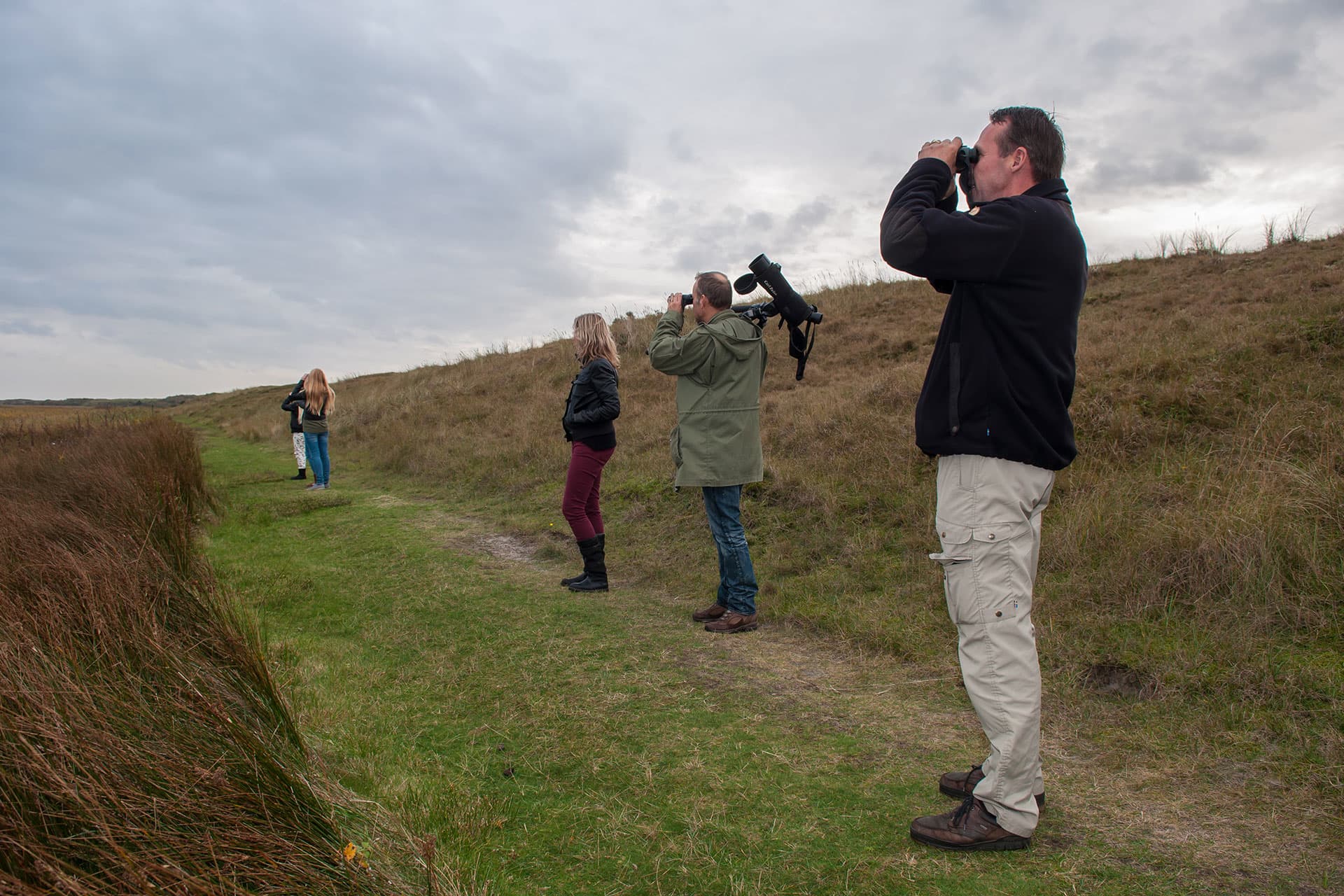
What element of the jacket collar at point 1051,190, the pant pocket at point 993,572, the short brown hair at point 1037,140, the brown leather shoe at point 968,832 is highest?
the short brown hair at point 1037,140

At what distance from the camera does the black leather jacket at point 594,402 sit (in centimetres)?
568

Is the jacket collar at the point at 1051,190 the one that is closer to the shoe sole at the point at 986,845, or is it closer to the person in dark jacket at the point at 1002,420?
the person in dark jacket at the point at 1002,420

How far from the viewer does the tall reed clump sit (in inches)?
66.7

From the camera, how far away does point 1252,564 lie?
395 cm

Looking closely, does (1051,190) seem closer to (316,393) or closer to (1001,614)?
(1001,614)

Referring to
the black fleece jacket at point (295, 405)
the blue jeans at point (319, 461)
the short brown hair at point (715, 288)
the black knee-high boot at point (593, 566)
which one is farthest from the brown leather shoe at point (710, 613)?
the black fleece jacket at point (295, 405)

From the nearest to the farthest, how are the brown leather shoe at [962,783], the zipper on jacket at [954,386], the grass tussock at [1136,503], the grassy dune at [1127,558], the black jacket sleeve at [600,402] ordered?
the zipper on jacket at [954,386]
the brown leather shoe at [962,783]
the grassy dune at [1127,558]
the grass tussock at [1136,503]
the black jacket sleeve at [600,402]

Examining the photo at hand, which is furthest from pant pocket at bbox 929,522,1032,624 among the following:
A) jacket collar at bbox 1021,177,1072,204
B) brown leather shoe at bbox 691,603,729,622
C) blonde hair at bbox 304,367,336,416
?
blonde hair at bbox 304,367,336,416

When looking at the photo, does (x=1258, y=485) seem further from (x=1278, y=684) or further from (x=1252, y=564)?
(x=1278, y=684)

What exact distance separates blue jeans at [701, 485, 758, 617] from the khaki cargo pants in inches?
95.9

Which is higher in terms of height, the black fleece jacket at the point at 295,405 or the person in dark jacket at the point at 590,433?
the black fleece jacket at the point at 295,405

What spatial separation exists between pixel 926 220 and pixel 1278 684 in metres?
2.63

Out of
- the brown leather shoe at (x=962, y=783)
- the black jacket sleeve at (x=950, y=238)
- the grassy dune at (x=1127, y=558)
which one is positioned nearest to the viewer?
the black jacket sleeve at (x=950, y=238)

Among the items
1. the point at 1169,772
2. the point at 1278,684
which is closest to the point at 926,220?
the point at 1169,772
